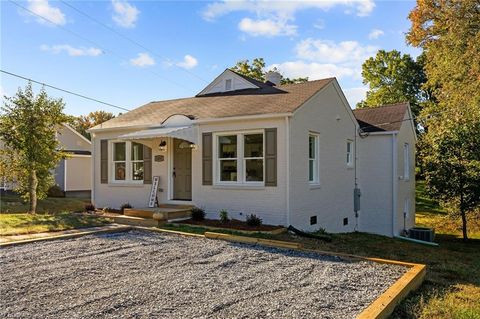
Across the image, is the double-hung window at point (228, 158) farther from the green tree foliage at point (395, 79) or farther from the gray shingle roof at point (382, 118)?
the green tree foliage at point (395, 79)

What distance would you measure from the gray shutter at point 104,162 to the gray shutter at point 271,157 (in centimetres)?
676

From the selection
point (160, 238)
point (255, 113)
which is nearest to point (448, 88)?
point (255, 113)

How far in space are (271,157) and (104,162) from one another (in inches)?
277

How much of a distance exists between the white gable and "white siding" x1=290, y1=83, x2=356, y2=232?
3.38m

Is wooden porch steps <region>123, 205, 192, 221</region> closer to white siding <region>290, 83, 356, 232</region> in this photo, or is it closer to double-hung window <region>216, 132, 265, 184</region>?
double-hung window <region>216, 132, 265, 184</region>

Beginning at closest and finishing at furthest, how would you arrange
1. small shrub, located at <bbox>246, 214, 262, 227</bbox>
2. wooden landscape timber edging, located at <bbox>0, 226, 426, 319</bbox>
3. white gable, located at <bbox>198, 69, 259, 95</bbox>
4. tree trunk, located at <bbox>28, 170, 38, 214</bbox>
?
wooden landscape timber edging, located at <bbox>0, 226, 426, 319</bbox> < small shrub, located at <bbox>246, 214, 262, 227</bbox> < tree trunk, located at <bbox>28, 170, 38, 214</bbox> < white gable, located at <bbox>198, 69, 259, 95</bbox>

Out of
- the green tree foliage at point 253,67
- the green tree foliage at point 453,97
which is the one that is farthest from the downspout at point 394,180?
the green tree foliage at point 253,67

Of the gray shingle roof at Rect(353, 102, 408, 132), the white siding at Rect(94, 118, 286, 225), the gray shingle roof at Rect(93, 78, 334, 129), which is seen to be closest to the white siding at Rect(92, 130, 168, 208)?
the white siding at Rect(94, 118, 286, 225)

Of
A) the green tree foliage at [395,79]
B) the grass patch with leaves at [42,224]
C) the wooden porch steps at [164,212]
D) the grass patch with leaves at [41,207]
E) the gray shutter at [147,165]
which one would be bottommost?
the grass patch with leaves at [41,207]

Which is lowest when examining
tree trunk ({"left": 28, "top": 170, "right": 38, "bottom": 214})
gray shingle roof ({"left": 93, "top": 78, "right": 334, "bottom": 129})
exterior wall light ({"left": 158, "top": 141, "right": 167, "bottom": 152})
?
tree trunk ({"left": 28, "top": 170, "right": 38, "bottom": 214})

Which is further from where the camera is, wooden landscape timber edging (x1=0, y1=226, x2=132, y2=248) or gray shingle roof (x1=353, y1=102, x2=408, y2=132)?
gray shingle roof (x1=353, y1=102, x2=408, y2=132)

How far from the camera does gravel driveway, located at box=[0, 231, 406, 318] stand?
13.9 ft

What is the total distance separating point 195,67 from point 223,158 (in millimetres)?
11768

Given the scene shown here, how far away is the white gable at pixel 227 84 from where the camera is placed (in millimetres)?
15242
